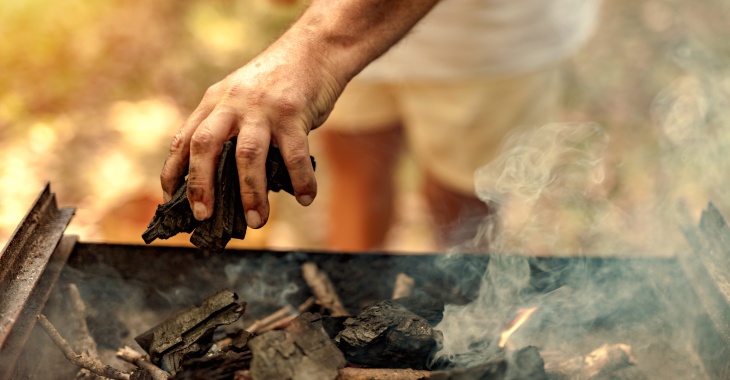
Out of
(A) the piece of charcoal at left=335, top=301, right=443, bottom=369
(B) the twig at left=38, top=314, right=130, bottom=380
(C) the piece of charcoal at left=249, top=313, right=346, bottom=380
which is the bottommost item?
(B) the twig at left=38, top=314, right=130, bottom=380

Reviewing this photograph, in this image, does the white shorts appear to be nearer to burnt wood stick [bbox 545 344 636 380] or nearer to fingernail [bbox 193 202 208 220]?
burnt wood stick [bbox 545 344 636 380]

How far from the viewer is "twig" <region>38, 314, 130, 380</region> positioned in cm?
174

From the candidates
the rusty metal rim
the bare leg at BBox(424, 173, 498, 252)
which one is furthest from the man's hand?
the bare leg at BBox(424, 173, 498, 252)

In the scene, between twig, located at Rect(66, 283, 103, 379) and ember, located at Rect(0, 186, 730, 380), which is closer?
ember, located at Rect(0, 186, 730, 380)

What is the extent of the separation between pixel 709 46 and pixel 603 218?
2.71 meters

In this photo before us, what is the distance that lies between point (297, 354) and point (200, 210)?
42cm

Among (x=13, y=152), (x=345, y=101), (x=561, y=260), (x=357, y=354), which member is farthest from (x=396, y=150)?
(x=13, y=152)

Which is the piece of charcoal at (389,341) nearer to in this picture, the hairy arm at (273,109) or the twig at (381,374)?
the twig at (381,374)

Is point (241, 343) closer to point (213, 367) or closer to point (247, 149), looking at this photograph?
point (213, 367)

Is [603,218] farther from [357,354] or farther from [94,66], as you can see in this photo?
[94,66]

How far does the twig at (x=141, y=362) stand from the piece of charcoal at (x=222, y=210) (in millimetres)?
365

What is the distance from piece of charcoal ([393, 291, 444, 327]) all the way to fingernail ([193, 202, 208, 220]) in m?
0.63

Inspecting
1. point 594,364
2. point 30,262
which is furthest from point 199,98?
point 594,364

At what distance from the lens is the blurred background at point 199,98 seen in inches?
169
